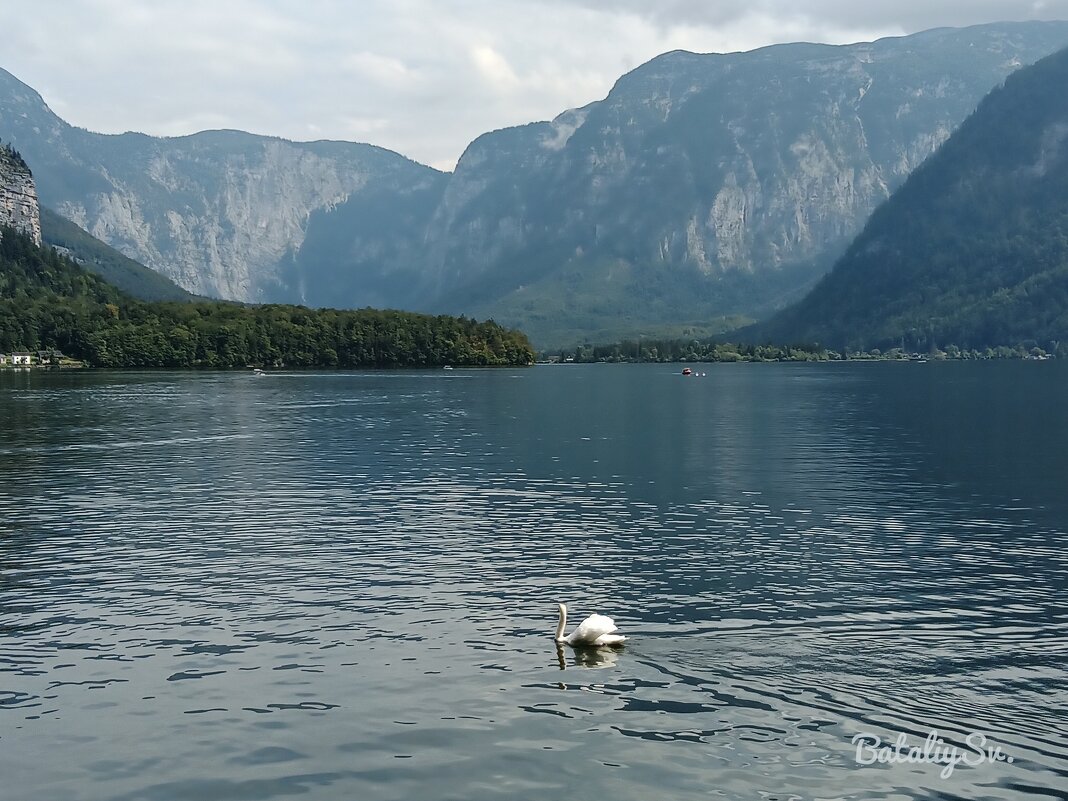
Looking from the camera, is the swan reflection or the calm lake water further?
the swan reflection

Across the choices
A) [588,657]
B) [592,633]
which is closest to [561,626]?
[592,633]

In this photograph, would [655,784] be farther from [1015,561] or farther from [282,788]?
[1015,561]

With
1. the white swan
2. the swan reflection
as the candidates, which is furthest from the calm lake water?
the white swan

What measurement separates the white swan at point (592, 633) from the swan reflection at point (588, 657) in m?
0.27

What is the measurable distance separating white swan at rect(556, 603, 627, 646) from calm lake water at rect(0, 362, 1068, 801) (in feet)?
1.85

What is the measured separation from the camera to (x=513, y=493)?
274 feet

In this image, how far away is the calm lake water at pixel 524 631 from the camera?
101 ft

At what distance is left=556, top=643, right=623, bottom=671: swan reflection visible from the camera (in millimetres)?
39594

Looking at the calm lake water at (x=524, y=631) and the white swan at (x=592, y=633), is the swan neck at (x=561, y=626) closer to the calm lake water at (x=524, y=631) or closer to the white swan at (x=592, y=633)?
the white swan at (x=592, y=633)

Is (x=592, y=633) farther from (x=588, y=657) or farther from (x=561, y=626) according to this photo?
(x=561, y=626)

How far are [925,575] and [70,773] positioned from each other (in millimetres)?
38833

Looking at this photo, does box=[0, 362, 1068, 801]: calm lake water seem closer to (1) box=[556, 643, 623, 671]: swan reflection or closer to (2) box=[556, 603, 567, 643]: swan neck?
(1) box=[556, 643, 623, 671]: swan reflection

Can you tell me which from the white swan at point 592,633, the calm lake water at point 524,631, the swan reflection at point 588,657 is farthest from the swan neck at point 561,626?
the calm lake water at point 524,631

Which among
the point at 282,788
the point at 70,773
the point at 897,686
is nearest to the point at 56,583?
the point at 70,773
